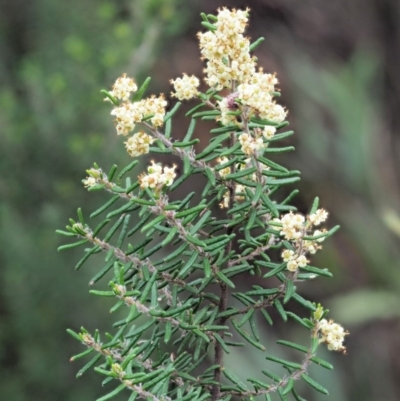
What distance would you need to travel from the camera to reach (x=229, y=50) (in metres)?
0.73

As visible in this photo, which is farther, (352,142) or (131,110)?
(352,142)

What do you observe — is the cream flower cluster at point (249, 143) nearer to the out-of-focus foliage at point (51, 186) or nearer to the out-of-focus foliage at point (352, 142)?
the out-of-focus foliage at point (51, 186)

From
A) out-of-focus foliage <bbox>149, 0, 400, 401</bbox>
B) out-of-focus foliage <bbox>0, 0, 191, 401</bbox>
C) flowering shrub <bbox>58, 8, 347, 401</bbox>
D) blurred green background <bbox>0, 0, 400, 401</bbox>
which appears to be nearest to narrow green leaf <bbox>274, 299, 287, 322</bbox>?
flowering shrub <bbox>58, 8, 347, 401</bbox>

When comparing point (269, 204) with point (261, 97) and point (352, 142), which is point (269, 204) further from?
point (352, 142)

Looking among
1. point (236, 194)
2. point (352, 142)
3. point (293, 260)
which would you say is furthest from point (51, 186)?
point (352, 142)

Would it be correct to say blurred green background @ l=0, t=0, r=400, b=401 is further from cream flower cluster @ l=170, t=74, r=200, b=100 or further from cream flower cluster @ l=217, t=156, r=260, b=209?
cream flower cluster @ l=170, t=74, r=200, b=100

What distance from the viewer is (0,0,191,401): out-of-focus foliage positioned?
2.09 meters

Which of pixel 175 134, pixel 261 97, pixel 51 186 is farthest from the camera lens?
pixel 175 134

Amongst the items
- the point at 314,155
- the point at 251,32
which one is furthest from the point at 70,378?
the point at 251,32

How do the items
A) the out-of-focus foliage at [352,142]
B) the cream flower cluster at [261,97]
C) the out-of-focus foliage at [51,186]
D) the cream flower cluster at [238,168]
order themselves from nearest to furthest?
1. the cream flower cluster at [261,97]
2. the cream flower cluster at [238,168]
3. the out-of-focus foliage at [51,186]
4. the out-of-focus foliage at [352,142]

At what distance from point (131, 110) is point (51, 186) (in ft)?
5.13

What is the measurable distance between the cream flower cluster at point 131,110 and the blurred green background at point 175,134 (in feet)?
2.19

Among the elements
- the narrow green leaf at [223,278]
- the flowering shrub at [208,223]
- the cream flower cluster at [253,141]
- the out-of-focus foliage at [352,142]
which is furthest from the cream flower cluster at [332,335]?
the out-of-focus foliage at [352,142]

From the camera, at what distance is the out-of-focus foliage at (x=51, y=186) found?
209 cm
